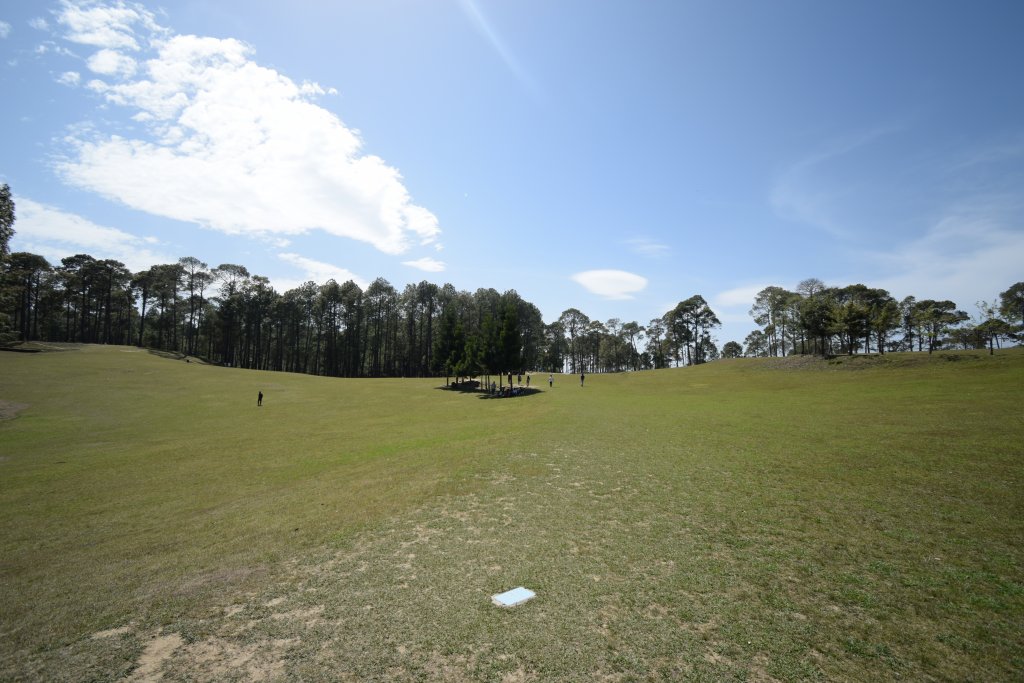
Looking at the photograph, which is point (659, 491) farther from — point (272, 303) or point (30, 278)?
point (30, 278)

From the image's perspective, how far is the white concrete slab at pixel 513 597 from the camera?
6574 mm

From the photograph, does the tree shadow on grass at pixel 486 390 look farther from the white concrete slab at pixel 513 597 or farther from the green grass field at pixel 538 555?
the white concrete slab at pixel 513 597

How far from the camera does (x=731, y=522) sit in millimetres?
9344

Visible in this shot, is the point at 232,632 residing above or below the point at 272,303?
below

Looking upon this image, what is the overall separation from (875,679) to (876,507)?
6945 mm

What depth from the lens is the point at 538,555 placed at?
819cm

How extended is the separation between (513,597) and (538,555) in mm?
1547

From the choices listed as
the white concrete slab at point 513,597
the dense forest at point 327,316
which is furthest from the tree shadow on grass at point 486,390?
the white concrete slab at point 513,597

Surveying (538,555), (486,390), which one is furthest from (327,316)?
(538,555)

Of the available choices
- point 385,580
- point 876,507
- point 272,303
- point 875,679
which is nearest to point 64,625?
point 385,580

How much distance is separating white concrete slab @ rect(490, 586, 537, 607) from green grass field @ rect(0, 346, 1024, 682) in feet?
0.63

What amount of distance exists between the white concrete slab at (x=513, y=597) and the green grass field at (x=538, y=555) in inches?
7.6

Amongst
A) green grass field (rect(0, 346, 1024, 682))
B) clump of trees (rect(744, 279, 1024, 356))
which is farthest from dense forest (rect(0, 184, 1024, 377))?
green grass field (rect(0, 346, 1024, 682))

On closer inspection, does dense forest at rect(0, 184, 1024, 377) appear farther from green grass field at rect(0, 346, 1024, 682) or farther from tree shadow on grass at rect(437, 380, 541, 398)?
green grass field at rect(0, 346, 1024, 682)
